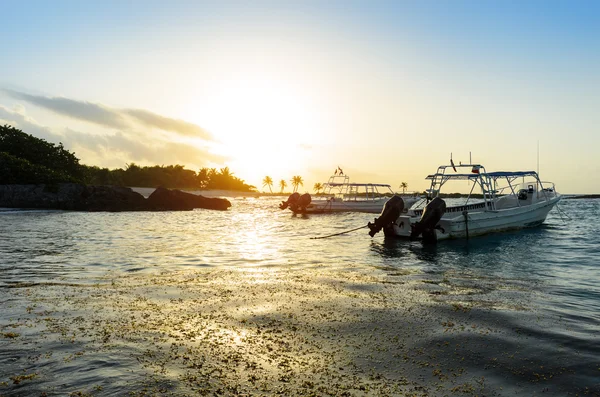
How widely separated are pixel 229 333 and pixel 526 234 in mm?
27254

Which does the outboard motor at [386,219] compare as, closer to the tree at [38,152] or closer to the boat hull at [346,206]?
the boat hull at [346,206]

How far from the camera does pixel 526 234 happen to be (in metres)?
27.8

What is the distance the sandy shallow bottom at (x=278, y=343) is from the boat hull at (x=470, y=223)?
548 inches

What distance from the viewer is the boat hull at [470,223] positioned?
23.5 m

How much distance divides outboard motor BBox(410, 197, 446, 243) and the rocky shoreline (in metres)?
42.1

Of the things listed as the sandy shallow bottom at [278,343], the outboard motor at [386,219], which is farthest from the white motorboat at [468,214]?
the sandy shallow bottom at [278,343]

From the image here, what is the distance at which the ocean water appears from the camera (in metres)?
5.05

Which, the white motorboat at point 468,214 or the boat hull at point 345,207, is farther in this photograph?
the boat hull at point 345,207

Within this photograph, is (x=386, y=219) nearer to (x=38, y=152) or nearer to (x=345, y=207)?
(x=345, y=207)

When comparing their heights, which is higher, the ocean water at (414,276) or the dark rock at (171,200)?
the dark rock at (171,200)

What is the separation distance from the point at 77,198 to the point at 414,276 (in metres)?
49.5

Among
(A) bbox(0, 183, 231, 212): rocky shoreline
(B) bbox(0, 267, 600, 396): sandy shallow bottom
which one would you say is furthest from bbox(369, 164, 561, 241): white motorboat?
(A) bbox(0, 183, 231, 212): rocky shoreline

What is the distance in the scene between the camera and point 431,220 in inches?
886

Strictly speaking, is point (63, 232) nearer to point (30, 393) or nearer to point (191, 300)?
point (191, 300)
